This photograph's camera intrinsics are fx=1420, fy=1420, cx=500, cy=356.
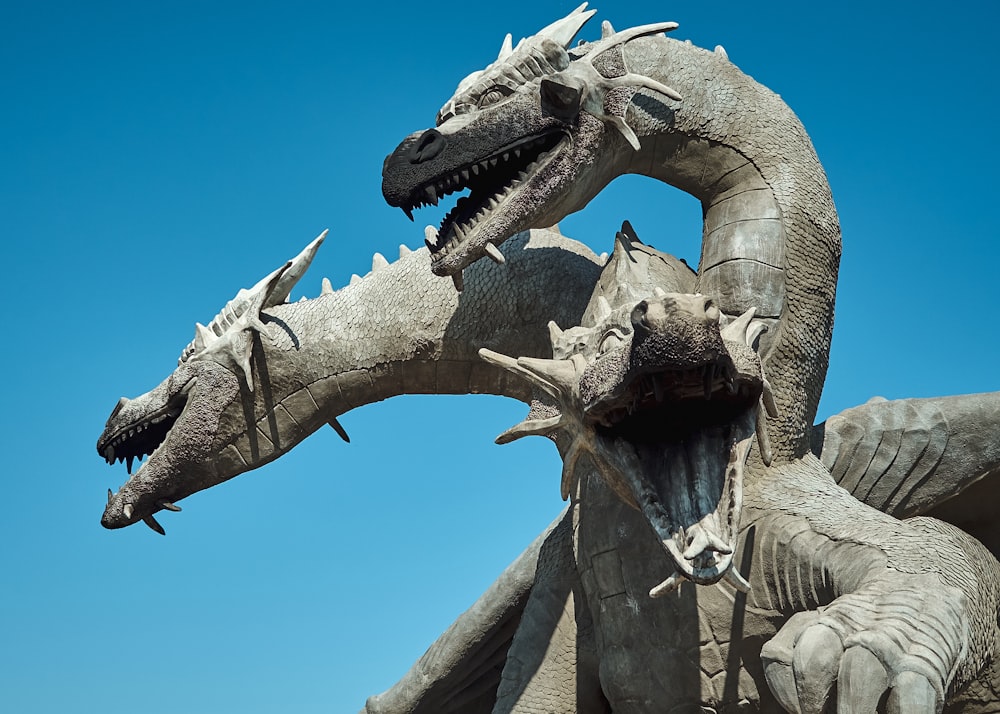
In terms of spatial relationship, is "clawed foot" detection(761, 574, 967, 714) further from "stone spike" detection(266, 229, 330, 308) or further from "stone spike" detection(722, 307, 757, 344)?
"stone spike" detection(266, 229, 330, 308)

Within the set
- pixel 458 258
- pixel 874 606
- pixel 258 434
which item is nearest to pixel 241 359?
pixel 258 434

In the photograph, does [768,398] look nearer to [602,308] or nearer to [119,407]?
[602,308]

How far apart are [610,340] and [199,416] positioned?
2312 millimetres

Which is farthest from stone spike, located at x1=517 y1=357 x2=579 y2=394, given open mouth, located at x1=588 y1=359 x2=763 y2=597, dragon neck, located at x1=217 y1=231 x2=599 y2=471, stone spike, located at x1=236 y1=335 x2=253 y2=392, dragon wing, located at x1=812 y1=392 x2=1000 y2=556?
stone spike, located at x1=236 y1=335 x2=253 y2=392

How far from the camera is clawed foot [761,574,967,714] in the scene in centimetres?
353

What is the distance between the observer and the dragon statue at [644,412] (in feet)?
12.2

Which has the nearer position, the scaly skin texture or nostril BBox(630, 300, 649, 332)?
nostril BBox(630, 300, 649, 332)

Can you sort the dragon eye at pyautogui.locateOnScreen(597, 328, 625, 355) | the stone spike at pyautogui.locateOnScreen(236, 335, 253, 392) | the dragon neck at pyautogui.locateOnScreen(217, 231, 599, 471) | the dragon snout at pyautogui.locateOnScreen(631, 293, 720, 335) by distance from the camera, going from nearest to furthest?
the dragon snout at pyautogui.locateOnScreen(631, 293, 720, 335) < the dragon eye at pyautogui.locateOnScreen(597, 328, 625, 355) < the dragon neck at pyautogui.locateOnScreen(217, 231, 599, 471) < the stone spike at pyautogui.locateOnScreen(236, 335, 253, 392)

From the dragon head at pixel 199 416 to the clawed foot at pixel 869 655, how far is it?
2647 mm

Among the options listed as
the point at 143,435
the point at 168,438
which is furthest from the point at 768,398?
the point at 143,435

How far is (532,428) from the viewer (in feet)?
13.2

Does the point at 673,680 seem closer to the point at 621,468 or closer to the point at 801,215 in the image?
the point at 621,468

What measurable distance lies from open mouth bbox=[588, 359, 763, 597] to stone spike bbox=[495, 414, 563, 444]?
177mm

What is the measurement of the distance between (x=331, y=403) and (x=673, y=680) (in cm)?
190
